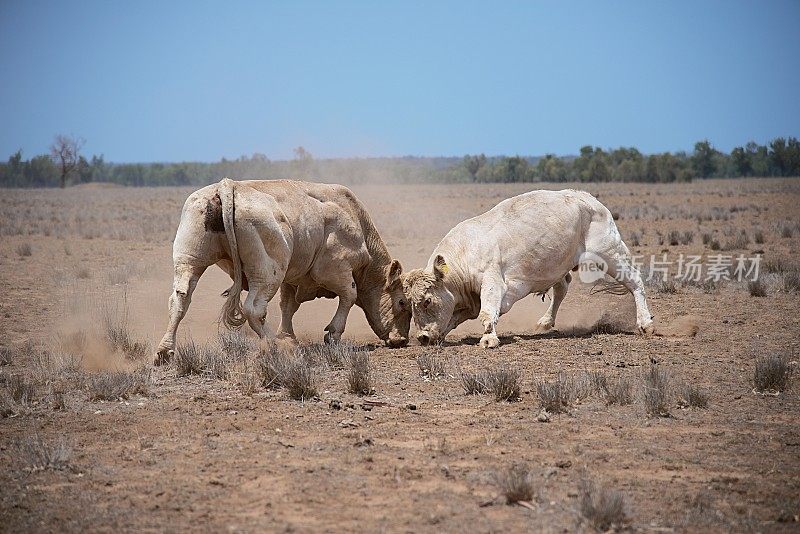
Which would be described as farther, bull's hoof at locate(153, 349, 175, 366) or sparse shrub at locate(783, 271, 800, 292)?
sparse shrub at locate(783, 271, 800, 292)

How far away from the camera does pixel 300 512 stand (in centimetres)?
580

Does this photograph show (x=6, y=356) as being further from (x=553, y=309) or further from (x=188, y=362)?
(x=553, y=309)

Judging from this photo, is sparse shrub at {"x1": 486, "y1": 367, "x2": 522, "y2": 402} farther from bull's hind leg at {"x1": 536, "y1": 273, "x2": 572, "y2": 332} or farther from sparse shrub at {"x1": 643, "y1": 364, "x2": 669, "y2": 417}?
bull's hind leg at {"x1": 536, "y1": 273, "x2": 572, "y2": 332}

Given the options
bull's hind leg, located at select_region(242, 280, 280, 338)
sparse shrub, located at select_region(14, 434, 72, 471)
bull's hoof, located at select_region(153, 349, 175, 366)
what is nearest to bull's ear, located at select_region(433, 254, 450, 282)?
bull's hind leg, located at select_region(242, 280, 280, 338)

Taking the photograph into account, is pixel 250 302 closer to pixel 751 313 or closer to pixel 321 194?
Answer: pixel 321 194

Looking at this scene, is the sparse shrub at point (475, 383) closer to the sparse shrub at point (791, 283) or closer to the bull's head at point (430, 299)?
the bull's head at point (430, 299)

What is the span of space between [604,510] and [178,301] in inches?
244

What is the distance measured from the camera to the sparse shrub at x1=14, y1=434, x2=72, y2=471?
6750mm

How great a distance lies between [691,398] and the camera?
841cm

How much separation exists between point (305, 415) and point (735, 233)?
23678 millimetres

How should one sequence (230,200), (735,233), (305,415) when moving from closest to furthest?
(305,415)
(230,200)
(735,233)

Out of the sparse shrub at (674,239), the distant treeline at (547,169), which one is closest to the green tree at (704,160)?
the distant treeline at (547,169)

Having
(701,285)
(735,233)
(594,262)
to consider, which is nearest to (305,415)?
(594,262)

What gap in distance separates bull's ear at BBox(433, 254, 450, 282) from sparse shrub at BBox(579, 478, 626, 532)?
6.51 m
